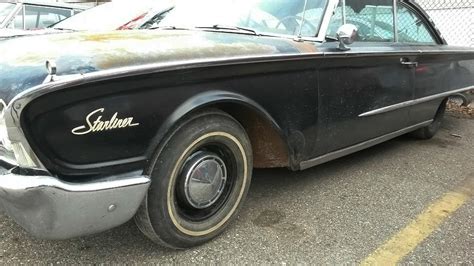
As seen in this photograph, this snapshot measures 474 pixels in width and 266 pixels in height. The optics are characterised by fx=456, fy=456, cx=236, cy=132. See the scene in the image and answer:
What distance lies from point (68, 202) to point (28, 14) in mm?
6042

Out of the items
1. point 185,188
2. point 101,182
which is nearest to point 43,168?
point 101,182

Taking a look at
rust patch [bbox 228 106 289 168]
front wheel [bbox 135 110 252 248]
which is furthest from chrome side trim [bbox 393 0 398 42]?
front wheel [bbox 135 110 252 248]

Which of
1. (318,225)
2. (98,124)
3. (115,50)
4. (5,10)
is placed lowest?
(318,225)

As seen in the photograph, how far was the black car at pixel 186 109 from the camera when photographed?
1925 millimetres

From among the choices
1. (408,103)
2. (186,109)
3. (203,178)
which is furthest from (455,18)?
(186,109)

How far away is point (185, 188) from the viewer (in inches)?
95.3

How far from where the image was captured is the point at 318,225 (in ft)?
9.49

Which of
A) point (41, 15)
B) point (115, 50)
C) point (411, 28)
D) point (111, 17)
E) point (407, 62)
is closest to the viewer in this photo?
point (115, 50)

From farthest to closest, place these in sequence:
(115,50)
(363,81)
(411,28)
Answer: (411,28) → (363,81) → (115,50)

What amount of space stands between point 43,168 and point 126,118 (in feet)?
1.33

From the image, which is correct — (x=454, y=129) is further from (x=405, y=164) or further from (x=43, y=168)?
(x=43, y=168)

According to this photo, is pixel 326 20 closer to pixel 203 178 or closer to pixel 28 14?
pixel 203 178

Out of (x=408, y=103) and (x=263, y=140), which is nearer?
(x=263, y=140)

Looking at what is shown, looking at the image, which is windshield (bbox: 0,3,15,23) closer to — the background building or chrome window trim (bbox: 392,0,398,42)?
chrome window trim (bbox: 392,0,398,42)
